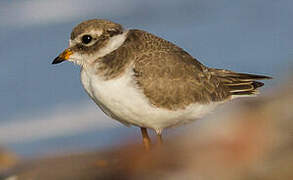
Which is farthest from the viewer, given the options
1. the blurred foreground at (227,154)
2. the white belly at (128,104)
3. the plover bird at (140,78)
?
the plover bird at (140,78)

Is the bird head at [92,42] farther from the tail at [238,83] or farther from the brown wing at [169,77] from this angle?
the tail at [238,83]

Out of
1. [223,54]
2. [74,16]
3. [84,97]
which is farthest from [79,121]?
[74,16]

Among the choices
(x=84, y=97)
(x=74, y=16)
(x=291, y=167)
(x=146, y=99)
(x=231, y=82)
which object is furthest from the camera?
(x=74, y=16)

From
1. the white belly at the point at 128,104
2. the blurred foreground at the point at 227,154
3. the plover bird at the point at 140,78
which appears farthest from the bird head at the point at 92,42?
the blurred foreground at the point at 227,154

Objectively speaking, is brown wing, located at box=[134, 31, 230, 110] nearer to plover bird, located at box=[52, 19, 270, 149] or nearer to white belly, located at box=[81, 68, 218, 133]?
plover bird, located at box=[52, 19, 270, 149]

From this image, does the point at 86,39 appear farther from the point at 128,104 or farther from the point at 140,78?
the point at 128,104

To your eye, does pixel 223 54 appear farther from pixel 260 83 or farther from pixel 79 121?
pixel 260 83

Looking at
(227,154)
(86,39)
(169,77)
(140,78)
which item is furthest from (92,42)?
(227,154)
